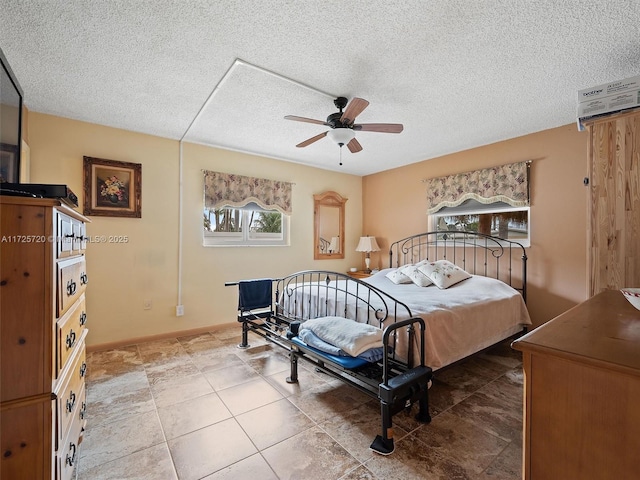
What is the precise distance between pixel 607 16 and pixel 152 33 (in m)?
2.65

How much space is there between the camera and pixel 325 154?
Answer: 419cm

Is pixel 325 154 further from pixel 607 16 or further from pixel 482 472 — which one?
pixel 482 472

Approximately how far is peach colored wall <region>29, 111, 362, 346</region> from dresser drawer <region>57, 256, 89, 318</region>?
1.96 metres

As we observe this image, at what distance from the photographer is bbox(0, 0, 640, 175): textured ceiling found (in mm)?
1617

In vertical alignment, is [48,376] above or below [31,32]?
below

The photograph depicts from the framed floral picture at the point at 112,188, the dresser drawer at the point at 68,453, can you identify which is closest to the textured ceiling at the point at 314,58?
the framed floral picture at the point at 112,188

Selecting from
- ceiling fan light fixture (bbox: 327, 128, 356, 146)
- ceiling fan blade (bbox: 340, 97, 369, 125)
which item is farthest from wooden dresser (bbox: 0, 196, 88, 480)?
ceiling fan light fixture (bbox: 327, 128, 356, 146)

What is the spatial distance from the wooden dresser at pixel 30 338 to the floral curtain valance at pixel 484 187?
4.06m

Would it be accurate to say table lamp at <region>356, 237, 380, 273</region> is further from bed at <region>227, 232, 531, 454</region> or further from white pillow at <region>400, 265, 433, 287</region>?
white pillow at <region>400, 265, 433, 287</region>

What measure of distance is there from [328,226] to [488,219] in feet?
7.96

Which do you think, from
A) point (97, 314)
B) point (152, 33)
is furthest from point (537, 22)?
point (97, 314)

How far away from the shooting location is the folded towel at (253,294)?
3.24 metres

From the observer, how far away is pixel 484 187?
3699 millimetres

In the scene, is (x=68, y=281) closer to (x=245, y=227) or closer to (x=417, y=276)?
(x=245, y=227)
